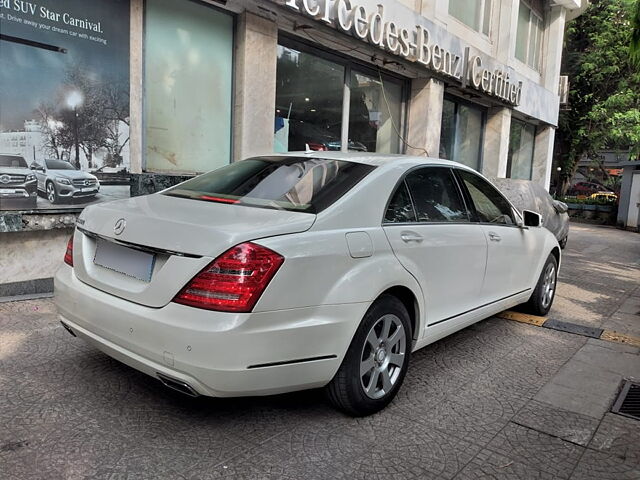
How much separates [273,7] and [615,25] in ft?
64.8

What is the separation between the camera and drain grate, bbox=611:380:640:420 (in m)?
3.47

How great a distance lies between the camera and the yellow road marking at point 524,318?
545cm

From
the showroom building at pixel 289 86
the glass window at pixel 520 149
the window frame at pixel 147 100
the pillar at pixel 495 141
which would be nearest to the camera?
the showroom building at pixel 289 86

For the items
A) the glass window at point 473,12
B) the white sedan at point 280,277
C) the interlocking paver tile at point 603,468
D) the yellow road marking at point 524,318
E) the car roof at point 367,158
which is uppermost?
the glass window at point 473,12

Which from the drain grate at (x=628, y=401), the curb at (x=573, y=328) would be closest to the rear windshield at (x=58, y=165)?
the curb at (x=573, y=328)

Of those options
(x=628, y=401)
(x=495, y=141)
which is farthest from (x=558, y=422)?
(x=495, y=141)

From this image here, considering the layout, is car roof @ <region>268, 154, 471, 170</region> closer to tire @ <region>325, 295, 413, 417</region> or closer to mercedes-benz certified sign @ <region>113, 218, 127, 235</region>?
tire @ <region>325, 295, 413, 417</region>

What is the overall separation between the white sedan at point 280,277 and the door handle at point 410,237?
0.4 inches

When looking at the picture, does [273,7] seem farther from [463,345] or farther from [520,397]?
[520,397]

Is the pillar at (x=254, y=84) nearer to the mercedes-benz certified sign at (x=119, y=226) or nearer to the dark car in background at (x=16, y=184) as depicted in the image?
the dark car in background at (x=16, y=184)

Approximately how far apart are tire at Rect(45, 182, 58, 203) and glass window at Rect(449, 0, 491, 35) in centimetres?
936

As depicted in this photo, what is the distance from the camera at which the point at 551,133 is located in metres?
17.9

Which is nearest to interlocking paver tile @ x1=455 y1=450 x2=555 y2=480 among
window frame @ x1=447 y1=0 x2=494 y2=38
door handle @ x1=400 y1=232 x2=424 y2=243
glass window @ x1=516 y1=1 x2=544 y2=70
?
door handle @ x1=400 y1=232 x2=424 y2=243

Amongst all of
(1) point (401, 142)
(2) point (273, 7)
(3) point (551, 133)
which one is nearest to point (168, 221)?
(2) point (273, 7)
